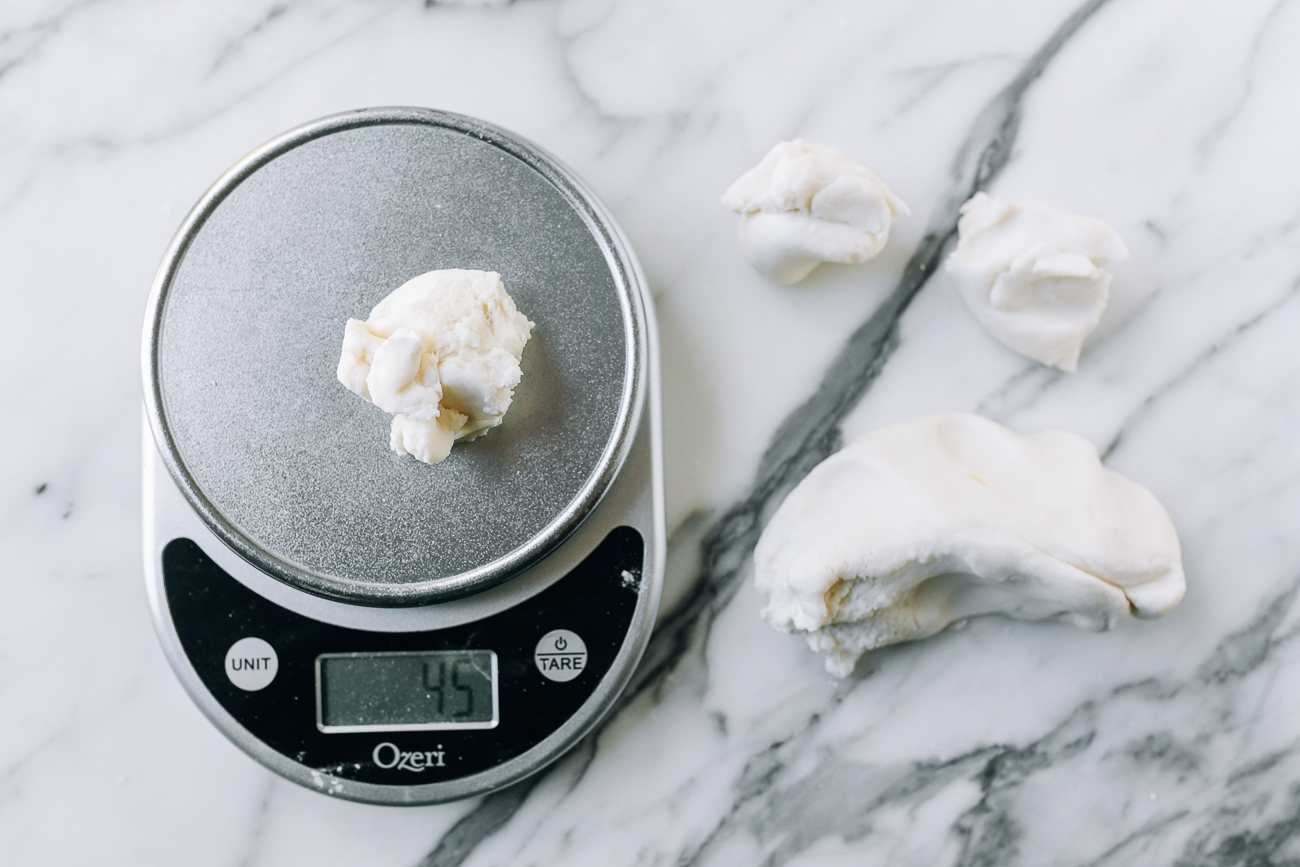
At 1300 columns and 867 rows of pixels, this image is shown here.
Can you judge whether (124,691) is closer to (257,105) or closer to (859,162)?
(257,105)

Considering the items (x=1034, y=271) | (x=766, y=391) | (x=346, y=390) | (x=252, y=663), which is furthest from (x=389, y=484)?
(x=1034, y=271)

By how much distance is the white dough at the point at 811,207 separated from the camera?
72cm

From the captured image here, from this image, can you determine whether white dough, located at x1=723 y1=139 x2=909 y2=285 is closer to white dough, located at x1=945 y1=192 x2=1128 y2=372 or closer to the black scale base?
white dough, located at x1=945 y1=192 x2=1128 y2=372

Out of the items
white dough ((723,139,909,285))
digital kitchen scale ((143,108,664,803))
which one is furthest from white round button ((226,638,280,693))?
white dough ((723,139,909,285))

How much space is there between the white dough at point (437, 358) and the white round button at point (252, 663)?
203 mm

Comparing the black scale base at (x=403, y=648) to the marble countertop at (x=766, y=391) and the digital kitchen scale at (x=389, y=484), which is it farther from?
the marble countertop at (x=766, y=391)

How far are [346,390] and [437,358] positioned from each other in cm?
11

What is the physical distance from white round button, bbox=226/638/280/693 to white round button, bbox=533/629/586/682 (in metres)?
0.20

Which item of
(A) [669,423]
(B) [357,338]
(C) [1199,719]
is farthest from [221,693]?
(C) [1199,719]

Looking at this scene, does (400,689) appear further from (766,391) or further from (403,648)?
(766,391)

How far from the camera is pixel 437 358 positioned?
590 mm

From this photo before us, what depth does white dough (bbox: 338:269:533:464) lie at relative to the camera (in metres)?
0.57

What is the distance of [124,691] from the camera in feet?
2.57

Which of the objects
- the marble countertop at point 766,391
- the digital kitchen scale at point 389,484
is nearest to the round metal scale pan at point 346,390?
the digital kitchen scale at point 389,484
